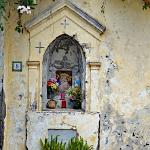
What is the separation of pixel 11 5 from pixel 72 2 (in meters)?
0.99

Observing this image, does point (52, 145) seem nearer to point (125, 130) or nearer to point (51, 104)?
point (51, 104)

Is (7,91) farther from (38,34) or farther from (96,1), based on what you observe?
(96,1)

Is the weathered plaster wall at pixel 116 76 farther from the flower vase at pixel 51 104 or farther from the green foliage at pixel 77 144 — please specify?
the flower vase at pixel 51 104

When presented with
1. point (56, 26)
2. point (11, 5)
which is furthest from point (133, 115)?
point (11, 5)

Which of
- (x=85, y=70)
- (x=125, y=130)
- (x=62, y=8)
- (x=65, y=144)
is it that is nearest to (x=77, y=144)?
(x=65, y=144)

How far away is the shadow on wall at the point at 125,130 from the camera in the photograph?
27.3 feet

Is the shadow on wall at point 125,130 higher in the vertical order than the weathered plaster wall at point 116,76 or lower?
lower

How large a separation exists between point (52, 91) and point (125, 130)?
4.62 feet

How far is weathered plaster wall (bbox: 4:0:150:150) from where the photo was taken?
8.27m

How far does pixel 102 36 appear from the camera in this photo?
27.2 ft

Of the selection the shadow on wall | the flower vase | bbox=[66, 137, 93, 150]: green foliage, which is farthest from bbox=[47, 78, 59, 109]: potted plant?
the shadow on wall

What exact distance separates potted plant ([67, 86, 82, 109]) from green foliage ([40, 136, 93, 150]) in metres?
0.65

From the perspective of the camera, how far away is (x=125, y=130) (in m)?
8.34

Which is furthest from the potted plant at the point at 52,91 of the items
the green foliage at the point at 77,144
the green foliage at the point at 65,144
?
the green foliage at the point at 77,144
